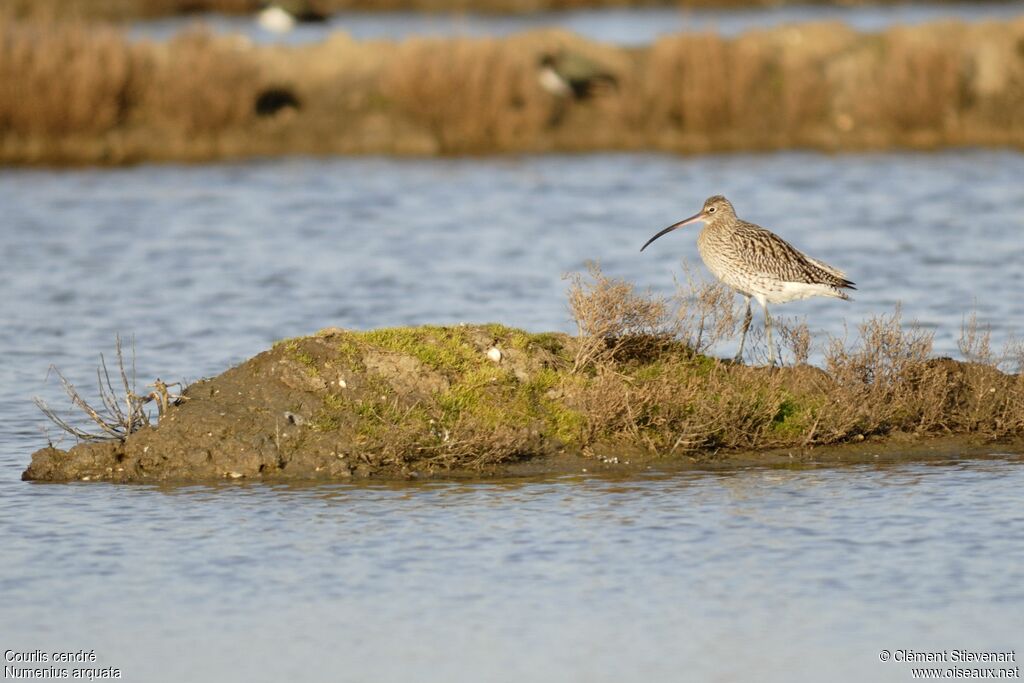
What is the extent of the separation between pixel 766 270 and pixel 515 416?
7.55 ft

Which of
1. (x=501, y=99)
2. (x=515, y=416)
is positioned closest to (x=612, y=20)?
(x=501, y=99)

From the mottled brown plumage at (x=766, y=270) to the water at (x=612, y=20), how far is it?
102ft

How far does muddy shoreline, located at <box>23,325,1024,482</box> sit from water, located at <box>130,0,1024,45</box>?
3215cm

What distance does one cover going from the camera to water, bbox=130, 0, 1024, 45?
46750mm

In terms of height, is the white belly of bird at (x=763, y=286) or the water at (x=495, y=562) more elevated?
the white belly of bird at (x=763, y=286)

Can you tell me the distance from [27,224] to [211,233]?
2.77 m

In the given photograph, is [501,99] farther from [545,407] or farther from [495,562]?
[495,562]

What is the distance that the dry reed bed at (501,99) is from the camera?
96.1 ft

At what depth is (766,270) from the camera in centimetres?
1224

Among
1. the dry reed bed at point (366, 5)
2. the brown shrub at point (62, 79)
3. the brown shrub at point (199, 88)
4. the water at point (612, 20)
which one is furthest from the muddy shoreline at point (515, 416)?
the dry reed bed at point (366, 5)

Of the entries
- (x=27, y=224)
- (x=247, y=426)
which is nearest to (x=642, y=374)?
(x=247, y=426)

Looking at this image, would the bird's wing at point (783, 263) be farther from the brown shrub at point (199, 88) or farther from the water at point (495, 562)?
the brown shrub at point (199, 88)

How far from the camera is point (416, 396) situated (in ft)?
37.0

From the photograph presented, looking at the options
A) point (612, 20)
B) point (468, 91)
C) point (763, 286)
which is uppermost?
point (612, 20)
